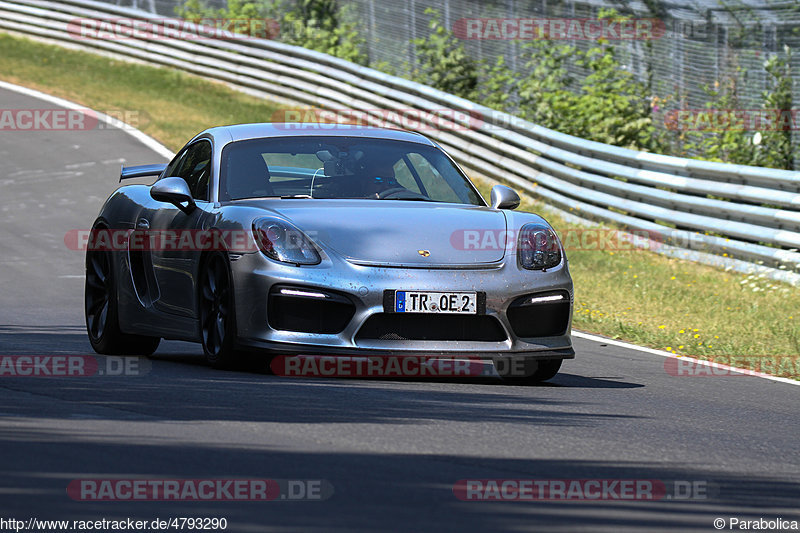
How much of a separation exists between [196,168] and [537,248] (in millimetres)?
2298

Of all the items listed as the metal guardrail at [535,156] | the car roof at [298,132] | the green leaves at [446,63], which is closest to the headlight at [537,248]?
the car roof at [298,132]

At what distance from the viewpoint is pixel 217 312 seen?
8164mm

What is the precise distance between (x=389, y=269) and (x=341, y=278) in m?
0.25

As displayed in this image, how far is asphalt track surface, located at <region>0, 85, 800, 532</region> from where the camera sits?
183 inches

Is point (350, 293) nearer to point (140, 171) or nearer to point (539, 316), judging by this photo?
point (539, 316)

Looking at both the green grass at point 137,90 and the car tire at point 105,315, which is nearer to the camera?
the car tire at point 105,315

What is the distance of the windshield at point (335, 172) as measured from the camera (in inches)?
347

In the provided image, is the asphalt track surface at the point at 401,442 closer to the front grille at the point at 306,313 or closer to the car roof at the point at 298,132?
the front grille at the point at 306,313

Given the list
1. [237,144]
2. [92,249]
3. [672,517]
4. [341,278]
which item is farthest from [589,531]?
[92,249]

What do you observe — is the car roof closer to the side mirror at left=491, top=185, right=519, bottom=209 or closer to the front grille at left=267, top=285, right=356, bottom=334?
the side mirror at left=491, top=185, right=519, bottom=209

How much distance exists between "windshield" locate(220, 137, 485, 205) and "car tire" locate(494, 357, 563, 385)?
1.13 metres
